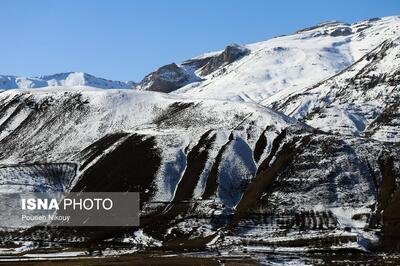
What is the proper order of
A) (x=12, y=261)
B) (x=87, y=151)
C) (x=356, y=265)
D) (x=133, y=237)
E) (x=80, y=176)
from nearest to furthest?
(x=356, y=265) < (x=12, y=261) < (x=133, y=237) < (x=80, y=176) < (x=87, y=151)

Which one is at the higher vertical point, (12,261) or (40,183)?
(40,183)

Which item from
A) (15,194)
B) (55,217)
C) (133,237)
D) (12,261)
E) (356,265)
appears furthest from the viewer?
(15,194)

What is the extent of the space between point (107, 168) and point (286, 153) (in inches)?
1688

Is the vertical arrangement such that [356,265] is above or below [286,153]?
below

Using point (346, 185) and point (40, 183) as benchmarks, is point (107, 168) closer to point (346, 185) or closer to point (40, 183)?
point (40, 183)

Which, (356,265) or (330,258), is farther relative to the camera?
(330,258)

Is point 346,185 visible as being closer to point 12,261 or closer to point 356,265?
point 356,265

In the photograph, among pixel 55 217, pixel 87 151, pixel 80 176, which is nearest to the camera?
pixel 55 217

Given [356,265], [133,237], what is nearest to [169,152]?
[133,237]

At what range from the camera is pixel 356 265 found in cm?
8200

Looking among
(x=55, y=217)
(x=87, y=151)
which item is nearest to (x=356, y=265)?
(x=55, y=217)

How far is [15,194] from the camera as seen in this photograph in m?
138

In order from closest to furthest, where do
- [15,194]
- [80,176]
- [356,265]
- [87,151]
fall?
1. [356,265]
2. [15,194]
3. [80,176]
4. [87,151]

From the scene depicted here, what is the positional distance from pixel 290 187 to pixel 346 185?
457 inches
